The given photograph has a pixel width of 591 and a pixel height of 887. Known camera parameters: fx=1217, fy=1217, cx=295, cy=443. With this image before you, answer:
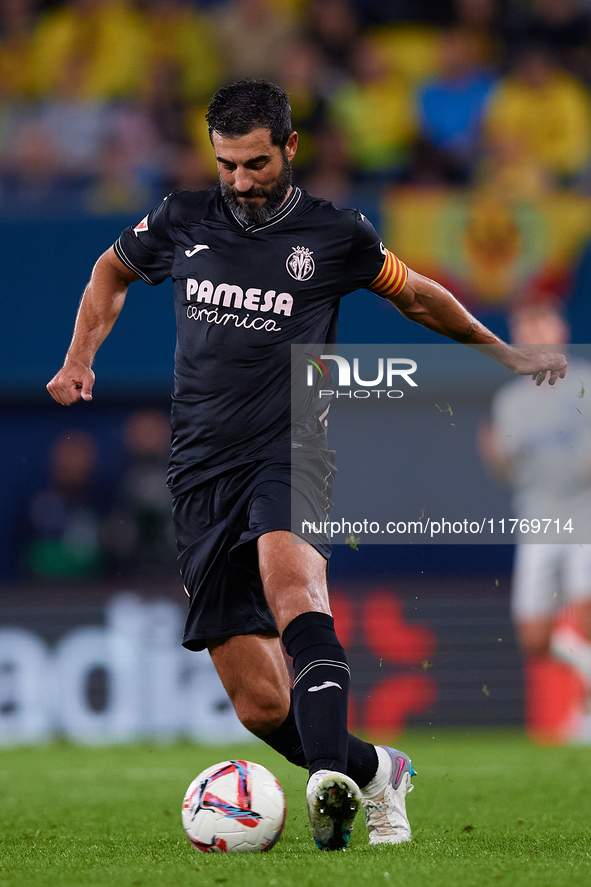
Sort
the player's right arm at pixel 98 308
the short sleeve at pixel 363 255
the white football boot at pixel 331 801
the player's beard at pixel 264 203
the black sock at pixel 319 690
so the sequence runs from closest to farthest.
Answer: the white football boot at pixel 331 801, the black sock at pixel 319 690, the player's beard at pixel 264 203, the short sleeve at pixel 363 255, the player's right arm at pixel 98 308

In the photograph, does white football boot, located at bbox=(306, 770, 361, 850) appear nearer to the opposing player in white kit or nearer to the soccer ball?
the soccer ball

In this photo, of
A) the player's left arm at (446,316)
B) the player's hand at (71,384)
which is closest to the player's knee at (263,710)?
the player's hand at (71,384)

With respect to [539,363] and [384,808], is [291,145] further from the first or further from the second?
[384,808]

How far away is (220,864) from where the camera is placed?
3506 mm

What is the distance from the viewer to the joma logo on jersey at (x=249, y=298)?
411 cm

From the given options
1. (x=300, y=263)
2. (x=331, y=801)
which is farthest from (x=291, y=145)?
(x=331, y=801)

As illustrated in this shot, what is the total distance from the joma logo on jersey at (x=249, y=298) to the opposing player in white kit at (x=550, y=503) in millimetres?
4147

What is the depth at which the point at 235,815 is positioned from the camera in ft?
12.5

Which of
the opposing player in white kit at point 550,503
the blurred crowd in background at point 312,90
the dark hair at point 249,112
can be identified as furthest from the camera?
the blurred crowd in background at point 312,90

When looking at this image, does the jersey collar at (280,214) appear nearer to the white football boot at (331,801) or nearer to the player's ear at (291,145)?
the player's ear at (291,145)

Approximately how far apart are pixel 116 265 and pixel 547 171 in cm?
655

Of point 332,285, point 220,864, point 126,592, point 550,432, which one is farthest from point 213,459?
point 126,592

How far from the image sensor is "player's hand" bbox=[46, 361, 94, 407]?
165 inches

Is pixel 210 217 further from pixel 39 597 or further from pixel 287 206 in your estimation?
pixel 39 597
